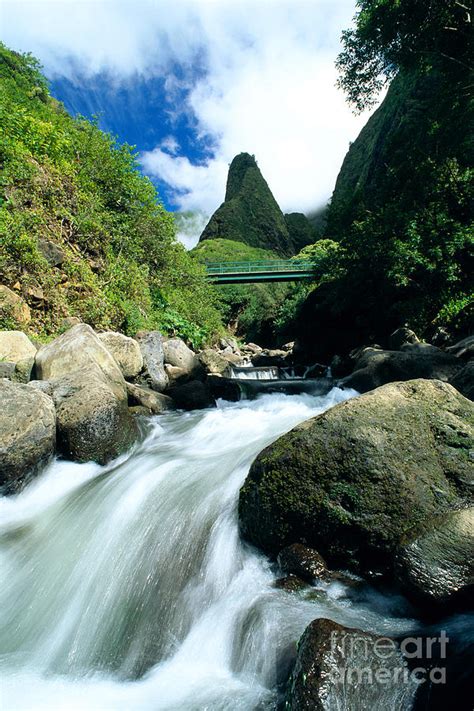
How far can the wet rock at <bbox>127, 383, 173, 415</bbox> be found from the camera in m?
8.40

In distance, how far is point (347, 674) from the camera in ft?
6.18

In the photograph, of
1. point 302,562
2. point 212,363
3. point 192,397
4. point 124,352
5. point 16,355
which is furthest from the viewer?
point 212,363

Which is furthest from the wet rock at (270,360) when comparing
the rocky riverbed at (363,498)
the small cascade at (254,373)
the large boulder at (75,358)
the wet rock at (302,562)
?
the wet rock at (302,562)

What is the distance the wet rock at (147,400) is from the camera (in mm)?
8404

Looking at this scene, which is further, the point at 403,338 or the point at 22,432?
the point at 403,338

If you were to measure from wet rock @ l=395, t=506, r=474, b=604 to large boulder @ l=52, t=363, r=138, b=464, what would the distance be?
4.61 meters

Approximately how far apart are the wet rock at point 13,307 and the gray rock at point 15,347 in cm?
96

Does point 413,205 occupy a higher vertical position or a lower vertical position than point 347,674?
higher

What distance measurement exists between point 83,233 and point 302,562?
41.5 ft

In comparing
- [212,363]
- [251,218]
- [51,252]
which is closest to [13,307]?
[51,252]

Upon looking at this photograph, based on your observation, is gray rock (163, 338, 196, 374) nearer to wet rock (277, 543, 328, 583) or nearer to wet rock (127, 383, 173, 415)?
wet rock (127, 383, 173, 415)

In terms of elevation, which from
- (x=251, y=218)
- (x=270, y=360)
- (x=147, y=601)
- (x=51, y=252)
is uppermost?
(x=251, y=218)

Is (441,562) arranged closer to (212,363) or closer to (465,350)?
(465,350)

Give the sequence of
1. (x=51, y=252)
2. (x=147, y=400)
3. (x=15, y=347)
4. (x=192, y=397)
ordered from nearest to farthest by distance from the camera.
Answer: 1. (x=15, y=347)
2. (x=147, y=400)
3. (x=192, y=397)
4. (x=51, y=252)
